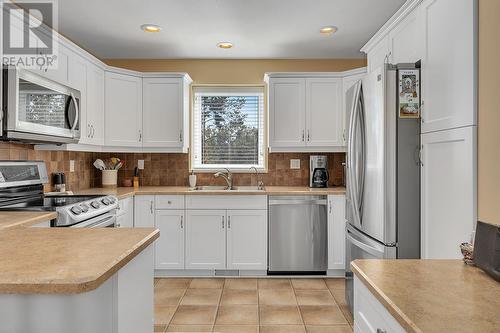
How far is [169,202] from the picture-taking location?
12.5 ft

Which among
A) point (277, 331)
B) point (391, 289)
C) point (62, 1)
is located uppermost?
point (62, 1)

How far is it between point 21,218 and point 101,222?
84 centimetres

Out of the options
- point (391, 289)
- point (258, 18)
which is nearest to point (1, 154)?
point (258, 18)

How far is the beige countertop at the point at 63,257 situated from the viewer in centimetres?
90

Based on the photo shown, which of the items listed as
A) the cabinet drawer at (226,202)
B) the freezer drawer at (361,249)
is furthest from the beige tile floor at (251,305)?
the cabinet drawer at (226,202)

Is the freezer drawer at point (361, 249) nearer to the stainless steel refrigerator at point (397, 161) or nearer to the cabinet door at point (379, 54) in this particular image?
the stainless steel refrigerator at point (397, 161)

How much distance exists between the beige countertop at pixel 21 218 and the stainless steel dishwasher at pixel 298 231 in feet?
7.12

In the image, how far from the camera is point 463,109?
69.9 inches

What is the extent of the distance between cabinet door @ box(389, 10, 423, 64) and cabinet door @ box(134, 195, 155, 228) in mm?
2652

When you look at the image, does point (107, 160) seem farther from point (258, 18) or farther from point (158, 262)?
point (258, 18)

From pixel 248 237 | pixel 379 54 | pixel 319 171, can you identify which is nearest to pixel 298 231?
pixel 248 237

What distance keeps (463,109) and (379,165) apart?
0.64 meters

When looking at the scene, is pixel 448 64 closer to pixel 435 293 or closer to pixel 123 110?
pixel 435 293

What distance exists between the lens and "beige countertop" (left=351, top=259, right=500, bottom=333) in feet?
2.77
